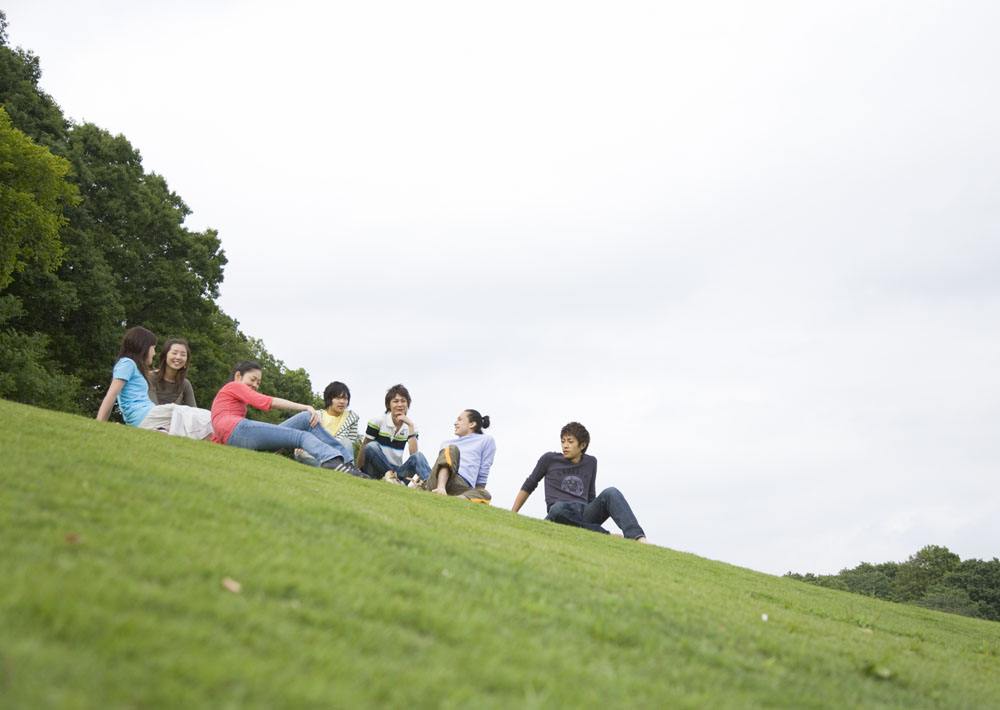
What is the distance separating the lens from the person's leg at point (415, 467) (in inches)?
651

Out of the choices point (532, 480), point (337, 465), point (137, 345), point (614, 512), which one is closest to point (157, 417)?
point (137, 345)

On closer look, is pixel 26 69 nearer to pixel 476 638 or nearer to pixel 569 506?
pixel 569 506

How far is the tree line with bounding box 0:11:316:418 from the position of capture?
30406 mm

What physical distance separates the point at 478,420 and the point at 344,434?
2.48 metres

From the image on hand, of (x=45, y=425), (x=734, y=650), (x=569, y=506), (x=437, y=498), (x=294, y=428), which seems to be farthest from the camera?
(x=569, y=506)

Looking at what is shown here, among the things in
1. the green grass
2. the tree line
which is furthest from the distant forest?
the green grass

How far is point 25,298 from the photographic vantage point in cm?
3522

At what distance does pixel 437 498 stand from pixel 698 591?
17.4 ft

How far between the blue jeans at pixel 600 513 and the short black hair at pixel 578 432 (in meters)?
1.10

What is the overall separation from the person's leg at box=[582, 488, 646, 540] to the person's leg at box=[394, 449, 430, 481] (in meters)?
3.05

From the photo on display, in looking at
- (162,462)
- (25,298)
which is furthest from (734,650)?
(25,298)

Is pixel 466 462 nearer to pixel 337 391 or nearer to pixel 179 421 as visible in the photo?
pixel 337 391

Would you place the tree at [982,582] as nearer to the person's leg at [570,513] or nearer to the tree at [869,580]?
the tree at [869,580]

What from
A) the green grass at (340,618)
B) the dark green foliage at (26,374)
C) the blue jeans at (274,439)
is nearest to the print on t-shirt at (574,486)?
the blue jeans at (274,439)
